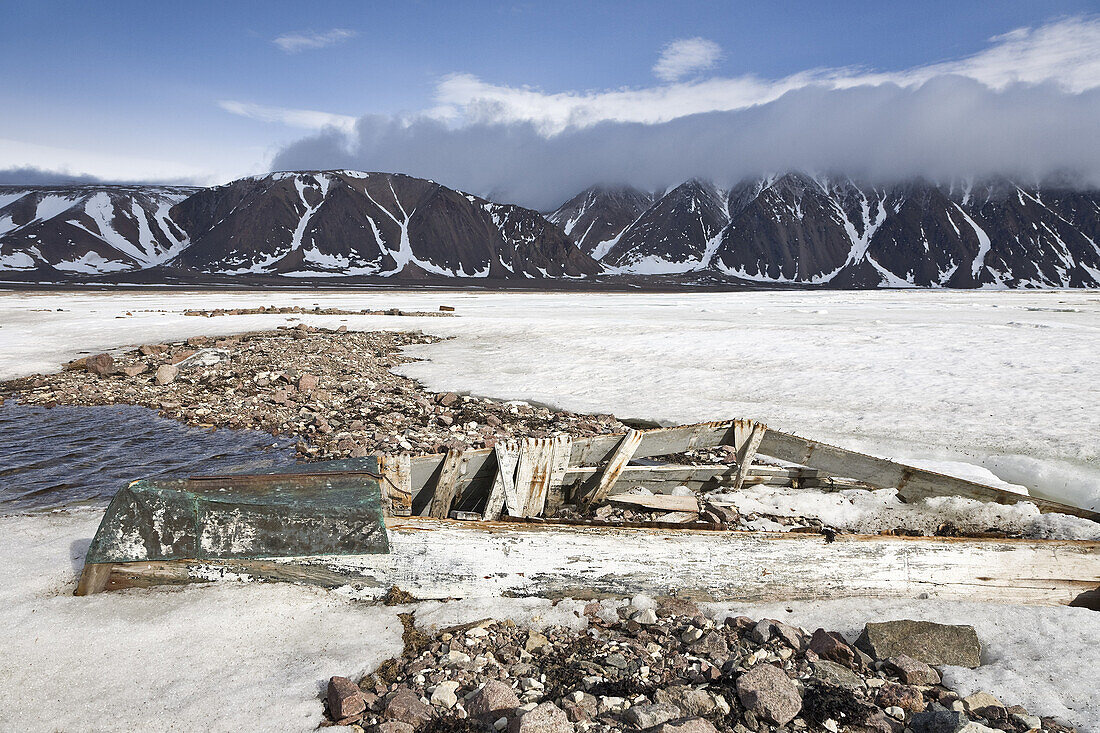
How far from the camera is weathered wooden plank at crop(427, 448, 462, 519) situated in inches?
210

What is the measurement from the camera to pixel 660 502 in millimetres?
6125

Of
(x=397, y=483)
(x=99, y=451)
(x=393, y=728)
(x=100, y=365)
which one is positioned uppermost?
(x=397, y=483)

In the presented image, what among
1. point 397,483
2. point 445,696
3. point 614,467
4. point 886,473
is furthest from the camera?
point 886,473

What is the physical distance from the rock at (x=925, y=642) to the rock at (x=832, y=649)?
16 centimetres

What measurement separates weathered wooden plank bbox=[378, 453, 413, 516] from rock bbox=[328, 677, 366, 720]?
5.38ft

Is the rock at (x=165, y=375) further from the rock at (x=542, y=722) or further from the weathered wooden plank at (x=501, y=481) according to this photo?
the rock at (x=542, y=722)

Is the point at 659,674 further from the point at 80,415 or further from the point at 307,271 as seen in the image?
the point at 307,271

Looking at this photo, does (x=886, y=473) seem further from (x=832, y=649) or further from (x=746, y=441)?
(x=832, y=649)

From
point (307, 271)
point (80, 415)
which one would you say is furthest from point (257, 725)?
point (307, 271)

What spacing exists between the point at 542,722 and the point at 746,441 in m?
4.43

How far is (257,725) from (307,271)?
14924cm

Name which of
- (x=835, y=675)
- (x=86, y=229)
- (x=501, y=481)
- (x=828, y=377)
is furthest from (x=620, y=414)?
(x=86, y=229)

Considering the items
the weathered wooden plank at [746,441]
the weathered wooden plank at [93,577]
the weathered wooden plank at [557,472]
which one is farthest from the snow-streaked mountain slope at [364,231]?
the weathered wooden plank at [93,577]

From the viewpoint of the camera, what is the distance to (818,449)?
657cm
